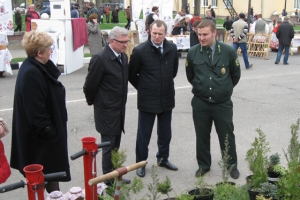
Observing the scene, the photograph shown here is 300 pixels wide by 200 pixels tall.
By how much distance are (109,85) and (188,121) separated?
3210 millimetres

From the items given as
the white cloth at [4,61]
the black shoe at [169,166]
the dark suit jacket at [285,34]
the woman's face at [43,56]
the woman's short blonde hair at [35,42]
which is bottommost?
the black shoe at [169,166]

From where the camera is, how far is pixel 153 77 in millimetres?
4793

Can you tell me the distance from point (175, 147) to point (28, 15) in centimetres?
1356

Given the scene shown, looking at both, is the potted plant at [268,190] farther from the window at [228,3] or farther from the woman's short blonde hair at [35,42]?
the window at [228,3]

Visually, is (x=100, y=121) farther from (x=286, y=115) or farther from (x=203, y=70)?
(x=286, y=115)

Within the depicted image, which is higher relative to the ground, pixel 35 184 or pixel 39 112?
pixel 39 112

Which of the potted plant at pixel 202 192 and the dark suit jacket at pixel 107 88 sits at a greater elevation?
the dark suit jacket at pixel 107 88

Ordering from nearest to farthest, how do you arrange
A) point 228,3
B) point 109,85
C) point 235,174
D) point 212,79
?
point 109,85, point 212,79, point 235,174, point 228,3

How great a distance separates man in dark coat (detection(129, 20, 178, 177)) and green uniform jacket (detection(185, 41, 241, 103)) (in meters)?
0.31

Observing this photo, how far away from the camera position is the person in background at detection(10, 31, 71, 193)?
3441mm

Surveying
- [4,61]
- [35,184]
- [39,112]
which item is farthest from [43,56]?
[4,61]

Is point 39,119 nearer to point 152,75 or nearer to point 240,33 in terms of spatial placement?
point 152,75

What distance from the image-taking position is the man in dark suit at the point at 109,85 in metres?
4.31

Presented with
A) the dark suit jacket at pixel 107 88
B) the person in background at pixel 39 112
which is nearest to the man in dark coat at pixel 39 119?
the person in background at pixel 39 112
